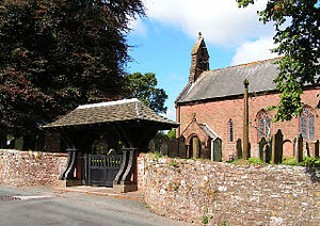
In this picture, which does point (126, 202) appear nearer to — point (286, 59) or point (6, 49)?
point (286, 59)

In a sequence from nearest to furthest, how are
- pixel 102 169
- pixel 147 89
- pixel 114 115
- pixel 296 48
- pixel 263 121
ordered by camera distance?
pixel 296 48 → pixel 114 115 → pixel 102 169 → pixel 263 121 → pixel 147 89

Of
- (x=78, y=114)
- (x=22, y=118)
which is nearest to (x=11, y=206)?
(x=78, y=114)

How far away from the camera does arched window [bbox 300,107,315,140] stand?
27.3m

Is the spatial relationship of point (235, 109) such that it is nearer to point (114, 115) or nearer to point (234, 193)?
point (114, 115)

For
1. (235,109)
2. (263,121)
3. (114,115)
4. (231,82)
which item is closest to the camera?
(114,115)

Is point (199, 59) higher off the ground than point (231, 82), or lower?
higher

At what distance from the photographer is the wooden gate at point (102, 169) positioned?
13.8 m

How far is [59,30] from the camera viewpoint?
19844 mm

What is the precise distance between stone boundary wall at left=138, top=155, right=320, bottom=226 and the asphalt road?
61 centimetres

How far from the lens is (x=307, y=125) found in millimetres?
27641

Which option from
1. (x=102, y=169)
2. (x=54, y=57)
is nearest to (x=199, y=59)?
(x=54, y=57)

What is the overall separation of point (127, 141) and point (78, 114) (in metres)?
3.65

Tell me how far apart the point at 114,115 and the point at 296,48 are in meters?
8.12

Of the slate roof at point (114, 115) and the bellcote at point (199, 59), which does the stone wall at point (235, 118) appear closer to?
the bellcote at point (199, 59)
